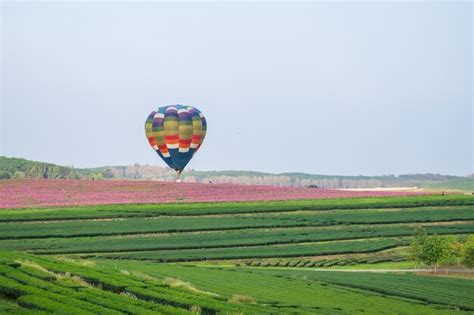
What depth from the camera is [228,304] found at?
31.8m

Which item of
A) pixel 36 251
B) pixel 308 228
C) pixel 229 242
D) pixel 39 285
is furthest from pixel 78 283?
pixel 308 228

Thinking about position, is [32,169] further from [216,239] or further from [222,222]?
[216,239]

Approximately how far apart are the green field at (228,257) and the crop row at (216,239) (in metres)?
0.09

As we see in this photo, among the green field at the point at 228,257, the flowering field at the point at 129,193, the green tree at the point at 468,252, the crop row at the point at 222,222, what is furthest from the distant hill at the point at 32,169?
the green tree at the point at 468,252

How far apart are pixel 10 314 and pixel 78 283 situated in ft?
28.0

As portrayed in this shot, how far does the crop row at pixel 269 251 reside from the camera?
64.1 metres

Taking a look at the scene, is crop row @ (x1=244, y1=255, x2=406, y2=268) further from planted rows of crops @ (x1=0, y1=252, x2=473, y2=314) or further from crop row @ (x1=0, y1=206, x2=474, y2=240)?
planted rows of crops @ (x1=0, y1=252, x2=473, y2=314)

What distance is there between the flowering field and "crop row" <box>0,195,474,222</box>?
257 centimetres

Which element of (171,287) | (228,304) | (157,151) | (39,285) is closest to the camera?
(39,285)

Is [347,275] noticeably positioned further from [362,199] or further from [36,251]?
[362,199]

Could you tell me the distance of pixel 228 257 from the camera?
65.3 metres

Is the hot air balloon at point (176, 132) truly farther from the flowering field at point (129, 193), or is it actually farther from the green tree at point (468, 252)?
the green tree at point (468, 252)

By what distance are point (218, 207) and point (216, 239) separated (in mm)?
13095

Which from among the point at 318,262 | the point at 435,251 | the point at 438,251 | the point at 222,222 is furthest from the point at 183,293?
the point at 222,222
